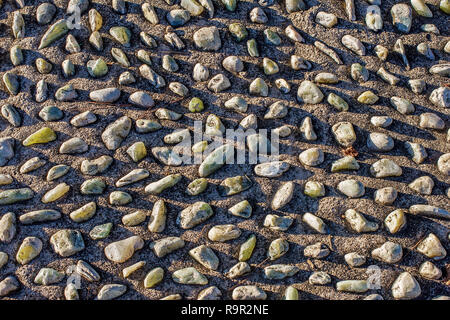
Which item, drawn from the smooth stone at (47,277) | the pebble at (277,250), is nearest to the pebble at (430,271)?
the pebble at (277,250)

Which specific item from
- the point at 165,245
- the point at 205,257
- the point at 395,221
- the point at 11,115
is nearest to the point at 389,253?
the point at 395,221

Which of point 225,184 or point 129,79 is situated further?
point 129,79

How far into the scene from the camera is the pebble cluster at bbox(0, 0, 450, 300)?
127cm

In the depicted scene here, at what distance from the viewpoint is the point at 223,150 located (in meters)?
1.39

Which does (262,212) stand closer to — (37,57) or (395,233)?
(395,233)

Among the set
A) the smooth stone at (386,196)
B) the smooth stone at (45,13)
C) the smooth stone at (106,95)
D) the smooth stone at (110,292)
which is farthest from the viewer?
the smooth stone at (45,13)

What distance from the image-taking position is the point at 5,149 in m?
1.38

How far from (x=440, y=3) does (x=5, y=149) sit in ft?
5.15

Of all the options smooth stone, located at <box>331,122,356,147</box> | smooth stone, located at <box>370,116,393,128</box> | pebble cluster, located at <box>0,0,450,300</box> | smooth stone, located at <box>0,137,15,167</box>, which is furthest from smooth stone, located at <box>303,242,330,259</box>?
smooth stone, located at <box>0,137,15,167</box>

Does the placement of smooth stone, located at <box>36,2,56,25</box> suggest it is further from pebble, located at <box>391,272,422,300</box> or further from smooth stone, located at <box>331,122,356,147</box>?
pebble, located at <box>391,272,422,300</box>

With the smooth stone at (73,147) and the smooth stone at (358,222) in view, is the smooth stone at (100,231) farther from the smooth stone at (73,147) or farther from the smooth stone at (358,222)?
the smooth stone at (358,222)

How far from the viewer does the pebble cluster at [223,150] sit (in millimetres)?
1270

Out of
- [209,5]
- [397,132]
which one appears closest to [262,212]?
[397,132]

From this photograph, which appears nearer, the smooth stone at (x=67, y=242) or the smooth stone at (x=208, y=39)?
the smooth stone at (x=67, y=242)
